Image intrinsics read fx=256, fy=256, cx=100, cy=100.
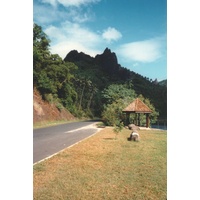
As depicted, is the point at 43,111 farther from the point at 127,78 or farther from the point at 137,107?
the point at 127,78

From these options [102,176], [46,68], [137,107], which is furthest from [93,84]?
[102,176]

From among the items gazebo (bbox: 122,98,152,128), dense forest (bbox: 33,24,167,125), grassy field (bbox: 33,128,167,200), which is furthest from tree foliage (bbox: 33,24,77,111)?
grassy field (bbox: 33,128,167,200)

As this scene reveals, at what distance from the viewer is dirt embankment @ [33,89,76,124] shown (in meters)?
19.4

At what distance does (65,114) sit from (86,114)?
4935mm

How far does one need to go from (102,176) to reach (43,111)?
55.4ft

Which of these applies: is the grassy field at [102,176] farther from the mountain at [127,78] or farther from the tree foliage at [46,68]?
the tree foliage at [46,68]

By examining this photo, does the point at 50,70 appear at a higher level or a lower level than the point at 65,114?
higher

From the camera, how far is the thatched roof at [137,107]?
426 inches

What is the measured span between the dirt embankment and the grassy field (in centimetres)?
1236

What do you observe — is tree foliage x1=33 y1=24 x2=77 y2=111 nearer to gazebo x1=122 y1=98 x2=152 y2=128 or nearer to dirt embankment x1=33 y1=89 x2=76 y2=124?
dirt embankment x1=33 y1=89 x2=76 y2=124
